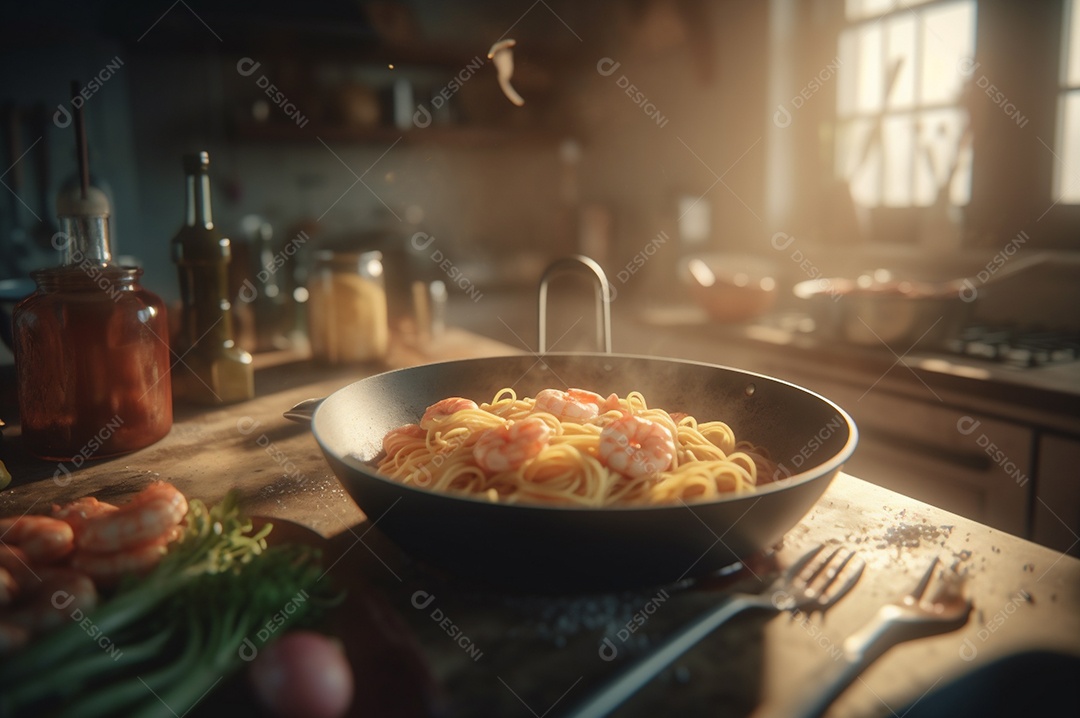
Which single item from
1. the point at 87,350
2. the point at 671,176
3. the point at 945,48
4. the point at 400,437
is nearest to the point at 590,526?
the point at 400,437

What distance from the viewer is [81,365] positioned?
115cm

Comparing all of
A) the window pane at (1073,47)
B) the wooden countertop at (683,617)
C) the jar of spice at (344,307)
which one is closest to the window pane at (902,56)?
the window pane at (1073,47)

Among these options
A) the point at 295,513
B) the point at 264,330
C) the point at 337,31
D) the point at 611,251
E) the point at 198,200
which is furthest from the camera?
the point at 611,251

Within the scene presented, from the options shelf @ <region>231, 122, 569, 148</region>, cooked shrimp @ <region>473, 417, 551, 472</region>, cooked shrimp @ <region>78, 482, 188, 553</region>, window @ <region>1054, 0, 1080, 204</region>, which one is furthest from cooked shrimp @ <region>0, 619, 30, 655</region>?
shelf @ <region>231, 122, 569, 148</region>

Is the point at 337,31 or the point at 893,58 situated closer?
the point at 893,58

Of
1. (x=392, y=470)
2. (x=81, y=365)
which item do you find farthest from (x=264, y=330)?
(x=392, y=470)

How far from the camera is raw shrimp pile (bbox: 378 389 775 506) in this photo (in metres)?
0.93

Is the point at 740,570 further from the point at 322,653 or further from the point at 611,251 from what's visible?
the point at 611,251

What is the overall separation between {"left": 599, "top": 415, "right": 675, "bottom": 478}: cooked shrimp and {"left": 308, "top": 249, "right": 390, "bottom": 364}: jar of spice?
1.05m

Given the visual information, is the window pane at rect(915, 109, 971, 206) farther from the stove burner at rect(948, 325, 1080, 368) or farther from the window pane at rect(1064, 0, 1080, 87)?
the stove burner at rect(948, 325, 1080, 368)

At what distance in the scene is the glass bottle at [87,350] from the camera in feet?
3.72

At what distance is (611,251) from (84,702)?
4140mm

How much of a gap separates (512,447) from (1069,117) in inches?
104

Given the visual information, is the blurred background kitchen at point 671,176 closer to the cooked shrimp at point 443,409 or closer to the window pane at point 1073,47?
the window pane at point 1073,47
